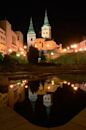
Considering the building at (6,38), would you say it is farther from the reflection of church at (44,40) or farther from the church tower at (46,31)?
the church tower at (46,31)

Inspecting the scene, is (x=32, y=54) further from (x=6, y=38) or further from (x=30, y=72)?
(x=6, y=38)

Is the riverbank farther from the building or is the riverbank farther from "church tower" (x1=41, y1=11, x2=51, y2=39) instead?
"church tower" (x1=41, y1=11, x2=51, y2=39)

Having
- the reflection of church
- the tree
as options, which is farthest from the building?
the tree

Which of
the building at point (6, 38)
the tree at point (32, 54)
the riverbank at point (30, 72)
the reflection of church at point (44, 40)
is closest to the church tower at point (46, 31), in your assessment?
the reflection of church at point (44, 40)

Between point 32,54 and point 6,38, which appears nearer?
point 32,54

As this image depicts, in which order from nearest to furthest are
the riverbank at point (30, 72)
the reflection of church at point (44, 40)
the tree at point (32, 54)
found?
the riverbank at point (30, 72)
the tree at point (32, 54)
the reflection of church at point (44, 40)

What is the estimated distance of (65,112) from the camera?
1060 centimetres

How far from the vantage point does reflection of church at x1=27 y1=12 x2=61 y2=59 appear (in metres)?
122

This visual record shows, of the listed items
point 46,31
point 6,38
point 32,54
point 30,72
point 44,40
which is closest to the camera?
point 30,72

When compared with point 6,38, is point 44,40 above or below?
above

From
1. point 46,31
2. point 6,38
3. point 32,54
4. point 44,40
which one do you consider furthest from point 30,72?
point 46,31

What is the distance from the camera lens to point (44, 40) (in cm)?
12912

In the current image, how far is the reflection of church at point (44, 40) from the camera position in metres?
122

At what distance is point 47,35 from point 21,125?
451ft
